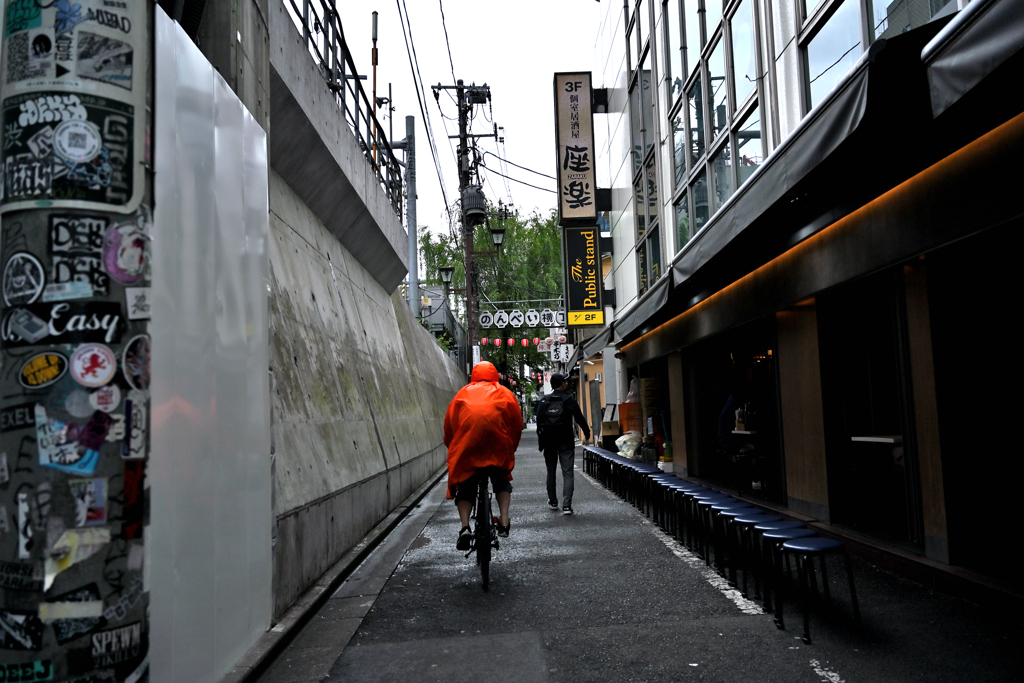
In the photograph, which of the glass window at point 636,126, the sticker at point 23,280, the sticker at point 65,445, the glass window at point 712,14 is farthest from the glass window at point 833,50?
the glass window at point 636,126

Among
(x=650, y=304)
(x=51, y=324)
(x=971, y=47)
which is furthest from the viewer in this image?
(x=650, y=304)

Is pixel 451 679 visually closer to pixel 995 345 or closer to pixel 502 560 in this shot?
pixel 502 560

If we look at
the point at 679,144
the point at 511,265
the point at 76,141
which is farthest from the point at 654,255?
the point at 511,265

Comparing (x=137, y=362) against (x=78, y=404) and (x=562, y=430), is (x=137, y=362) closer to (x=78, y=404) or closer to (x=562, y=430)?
(x=78, y=404)

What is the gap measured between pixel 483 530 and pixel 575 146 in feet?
53.0

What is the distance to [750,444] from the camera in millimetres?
11508

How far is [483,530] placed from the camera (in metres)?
6.55

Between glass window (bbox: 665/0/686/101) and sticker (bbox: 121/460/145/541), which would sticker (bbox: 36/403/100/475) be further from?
glass window (bbox: 665/0/686/101)

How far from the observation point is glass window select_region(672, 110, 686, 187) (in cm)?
1463

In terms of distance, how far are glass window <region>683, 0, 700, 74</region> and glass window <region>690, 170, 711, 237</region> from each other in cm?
196

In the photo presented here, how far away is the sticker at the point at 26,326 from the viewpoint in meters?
2.80

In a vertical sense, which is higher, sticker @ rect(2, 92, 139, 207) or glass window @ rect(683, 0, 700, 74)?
glass window @ rect(683, 0, 700, 74)

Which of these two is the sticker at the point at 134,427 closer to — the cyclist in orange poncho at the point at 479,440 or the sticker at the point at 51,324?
the sticker at the point at 51,324

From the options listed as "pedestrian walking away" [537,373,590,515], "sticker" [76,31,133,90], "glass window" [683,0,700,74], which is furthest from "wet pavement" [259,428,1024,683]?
"glass window" [683,0,700,74]
